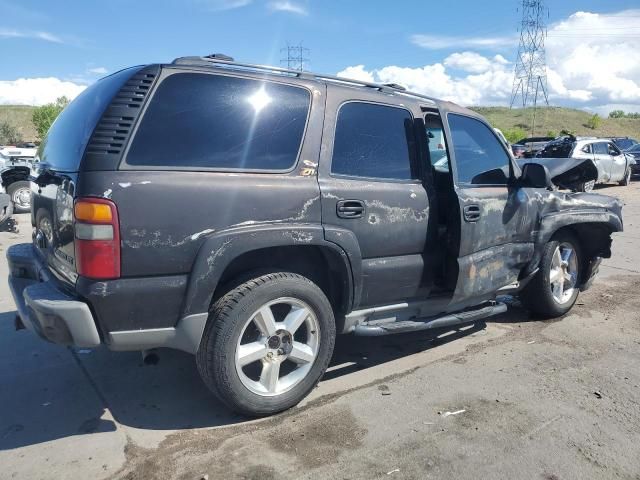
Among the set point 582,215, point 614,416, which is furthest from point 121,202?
point 582,215

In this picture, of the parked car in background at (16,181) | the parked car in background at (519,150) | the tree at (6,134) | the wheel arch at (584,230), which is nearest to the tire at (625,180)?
the parked car in background at (519,150)

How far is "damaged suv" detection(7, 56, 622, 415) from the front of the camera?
2771mm

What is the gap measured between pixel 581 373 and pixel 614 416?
0.66 metres

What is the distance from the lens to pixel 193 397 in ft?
11.6

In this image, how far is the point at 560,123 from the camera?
231 ft

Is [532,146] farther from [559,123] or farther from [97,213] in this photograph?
[559,123]

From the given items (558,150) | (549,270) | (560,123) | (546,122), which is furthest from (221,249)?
(560,123)

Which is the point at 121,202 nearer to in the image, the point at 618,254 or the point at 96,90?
the point at 96,90

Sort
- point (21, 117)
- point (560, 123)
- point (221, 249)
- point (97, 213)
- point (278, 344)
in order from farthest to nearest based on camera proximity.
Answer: point (21, 117) < point (560, 123) < point (278, 344) < point (221, 249) < point (97, 213)

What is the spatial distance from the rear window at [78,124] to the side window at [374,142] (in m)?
1.30

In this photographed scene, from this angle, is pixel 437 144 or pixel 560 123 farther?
pixel 560 123

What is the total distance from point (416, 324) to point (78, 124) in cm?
250

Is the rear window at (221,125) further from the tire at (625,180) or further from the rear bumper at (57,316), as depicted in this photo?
the tire at (625,180)

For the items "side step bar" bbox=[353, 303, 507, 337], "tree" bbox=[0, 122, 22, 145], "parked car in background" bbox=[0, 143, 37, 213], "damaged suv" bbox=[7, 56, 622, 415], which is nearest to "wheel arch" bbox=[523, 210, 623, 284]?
"damaged suv" bbox=[7, 56, 622, 415]
